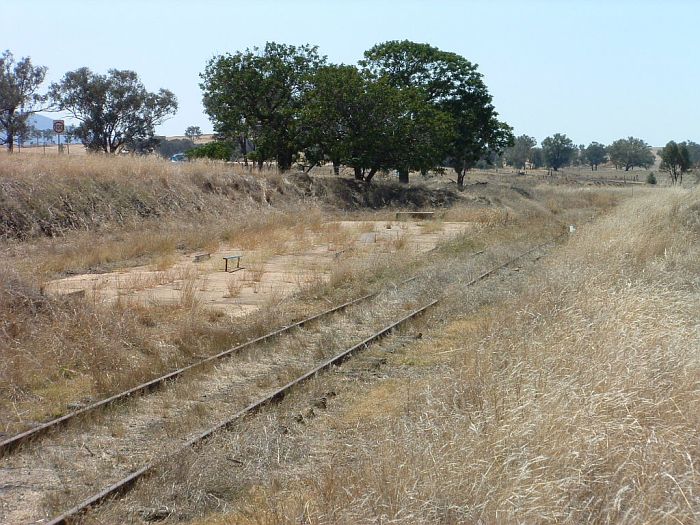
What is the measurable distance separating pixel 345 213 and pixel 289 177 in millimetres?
4129

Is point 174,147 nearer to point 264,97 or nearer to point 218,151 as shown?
point 218,151

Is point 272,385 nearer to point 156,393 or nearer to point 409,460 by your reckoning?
point 156,393

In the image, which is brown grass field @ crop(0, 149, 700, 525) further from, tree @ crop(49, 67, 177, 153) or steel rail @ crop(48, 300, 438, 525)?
tree @ crop(49, 67, 177, 153)

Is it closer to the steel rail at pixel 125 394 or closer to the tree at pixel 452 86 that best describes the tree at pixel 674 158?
the tree at pixel 452 86

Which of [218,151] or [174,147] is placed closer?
[218,151]

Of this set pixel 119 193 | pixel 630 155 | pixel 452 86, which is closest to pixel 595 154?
pixel 630 155

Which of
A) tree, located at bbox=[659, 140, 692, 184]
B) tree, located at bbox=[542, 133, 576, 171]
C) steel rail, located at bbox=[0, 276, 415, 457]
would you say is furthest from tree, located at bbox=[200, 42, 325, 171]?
tree, located at bbox=[542, 133, 576, 171]

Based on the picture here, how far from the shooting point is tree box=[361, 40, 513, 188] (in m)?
59.2

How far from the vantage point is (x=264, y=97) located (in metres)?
49.9

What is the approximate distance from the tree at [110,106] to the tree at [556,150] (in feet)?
340

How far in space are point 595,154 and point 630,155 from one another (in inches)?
643

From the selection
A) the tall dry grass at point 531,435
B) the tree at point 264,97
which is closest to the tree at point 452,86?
the tree at point 264,97

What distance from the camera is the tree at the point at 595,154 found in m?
183

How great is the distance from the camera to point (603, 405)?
21.5 feet
